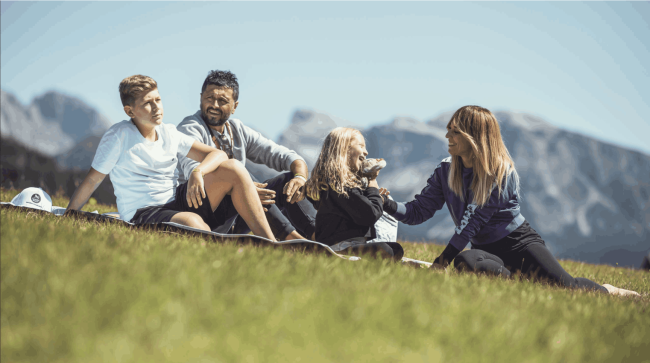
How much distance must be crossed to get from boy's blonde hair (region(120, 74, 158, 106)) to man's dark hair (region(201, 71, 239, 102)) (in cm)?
144

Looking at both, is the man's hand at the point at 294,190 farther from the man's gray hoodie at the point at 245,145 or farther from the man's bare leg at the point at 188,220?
the man's bare leg at the point at 188,220

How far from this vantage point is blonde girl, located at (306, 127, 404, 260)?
4.38 metres

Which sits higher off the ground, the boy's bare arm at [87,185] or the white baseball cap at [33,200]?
the boy's bare arm at [87,185]

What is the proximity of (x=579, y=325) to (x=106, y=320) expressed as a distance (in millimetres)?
2327

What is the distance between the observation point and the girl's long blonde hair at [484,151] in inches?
162

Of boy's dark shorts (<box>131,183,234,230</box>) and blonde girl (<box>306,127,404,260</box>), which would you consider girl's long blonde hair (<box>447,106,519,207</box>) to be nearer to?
blonde girl (<box>306,127,404,260</box>)

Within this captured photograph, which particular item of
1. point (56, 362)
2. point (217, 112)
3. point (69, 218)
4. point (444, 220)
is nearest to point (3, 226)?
point (69, 218)

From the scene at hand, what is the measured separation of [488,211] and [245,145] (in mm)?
3438

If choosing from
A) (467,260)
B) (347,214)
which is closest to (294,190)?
(347,214)

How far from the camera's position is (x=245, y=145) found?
6078 mm

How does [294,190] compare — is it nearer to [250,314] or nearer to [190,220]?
[190,220]

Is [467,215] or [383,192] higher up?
[383,192]

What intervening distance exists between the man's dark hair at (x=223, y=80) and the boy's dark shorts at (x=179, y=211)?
68.8 inches

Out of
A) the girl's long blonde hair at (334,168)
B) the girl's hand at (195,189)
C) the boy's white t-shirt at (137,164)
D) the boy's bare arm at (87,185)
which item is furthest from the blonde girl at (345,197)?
the boy's bare arm at (87,185)
